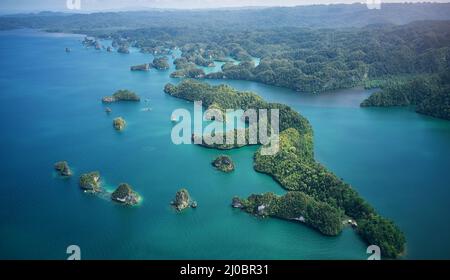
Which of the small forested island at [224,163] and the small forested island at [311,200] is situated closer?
the small forested island at [311,200]

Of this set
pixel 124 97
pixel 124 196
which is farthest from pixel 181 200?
pixel 124 97

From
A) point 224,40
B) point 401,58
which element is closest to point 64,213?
point 401,58

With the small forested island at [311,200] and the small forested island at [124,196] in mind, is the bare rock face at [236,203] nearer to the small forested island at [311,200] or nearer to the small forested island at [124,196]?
the small forested island at [311,200]

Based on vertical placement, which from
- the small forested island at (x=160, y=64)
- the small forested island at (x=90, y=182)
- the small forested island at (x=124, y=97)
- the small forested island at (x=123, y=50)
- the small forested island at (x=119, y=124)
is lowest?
the small forested island at (x=90, y=182)

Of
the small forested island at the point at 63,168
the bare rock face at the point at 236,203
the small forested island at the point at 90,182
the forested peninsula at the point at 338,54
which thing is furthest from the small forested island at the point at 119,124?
the forested peninsula at the point at 338,54

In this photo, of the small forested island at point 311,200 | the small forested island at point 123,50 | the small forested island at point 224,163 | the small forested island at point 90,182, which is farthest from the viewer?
the small forested island at point 123,50
